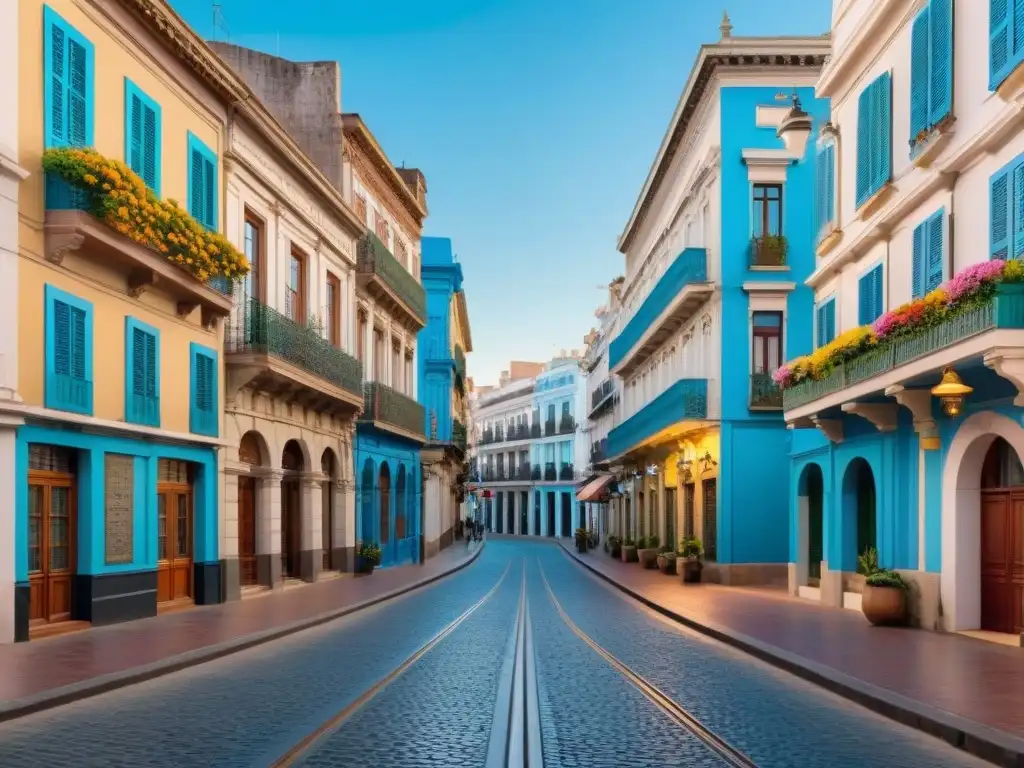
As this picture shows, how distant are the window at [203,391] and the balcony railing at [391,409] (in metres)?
11.1

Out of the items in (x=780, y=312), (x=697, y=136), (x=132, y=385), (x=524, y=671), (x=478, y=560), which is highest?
(x=697, y=136)

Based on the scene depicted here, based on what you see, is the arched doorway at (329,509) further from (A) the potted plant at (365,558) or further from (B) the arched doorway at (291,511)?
(B) the arched doorway at (291,511)

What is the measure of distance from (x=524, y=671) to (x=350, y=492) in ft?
66.1

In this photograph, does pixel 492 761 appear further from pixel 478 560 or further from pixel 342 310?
pixel 478 560

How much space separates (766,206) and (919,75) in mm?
13615

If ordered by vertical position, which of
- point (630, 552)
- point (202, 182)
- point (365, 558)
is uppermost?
point (202, 182)

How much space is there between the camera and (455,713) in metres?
9.65

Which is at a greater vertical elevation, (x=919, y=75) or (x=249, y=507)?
(x=919, y=75)

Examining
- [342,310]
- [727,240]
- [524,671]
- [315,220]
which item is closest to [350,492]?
[342,310]

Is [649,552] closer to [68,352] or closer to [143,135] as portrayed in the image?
[143,135]

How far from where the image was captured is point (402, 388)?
41.8m

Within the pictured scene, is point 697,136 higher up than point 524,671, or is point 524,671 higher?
point 697,136

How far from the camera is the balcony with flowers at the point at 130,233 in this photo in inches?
596

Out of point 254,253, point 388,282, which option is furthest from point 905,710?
point 388,282
